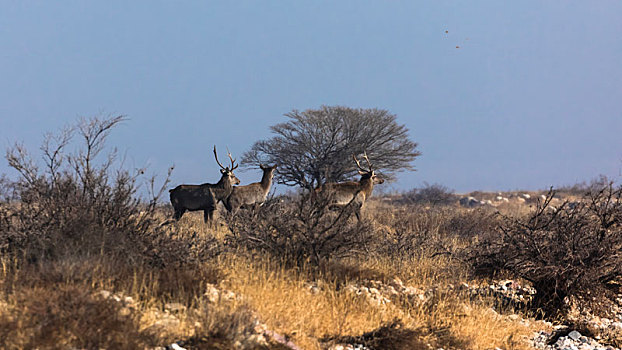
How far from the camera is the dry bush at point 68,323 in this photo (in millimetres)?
4371

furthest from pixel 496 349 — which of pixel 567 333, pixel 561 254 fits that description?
pixel 561 254

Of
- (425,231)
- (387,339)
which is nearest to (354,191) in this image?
(425,231)

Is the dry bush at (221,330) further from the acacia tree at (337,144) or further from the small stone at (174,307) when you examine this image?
the acacia tree at (337,144)

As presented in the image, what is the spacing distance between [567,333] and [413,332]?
299cm

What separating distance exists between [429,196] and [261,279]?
27893 millimetres

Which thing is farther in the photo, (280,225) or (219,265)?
(280,225)

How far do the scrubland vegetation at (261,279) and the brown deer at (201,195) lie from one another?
15.6 ft

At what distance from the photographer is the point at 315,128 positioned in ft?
97.1

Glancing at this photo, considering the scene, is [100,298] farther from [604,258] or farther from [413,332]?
[604,258]

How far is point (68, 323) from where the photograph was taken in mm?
4492

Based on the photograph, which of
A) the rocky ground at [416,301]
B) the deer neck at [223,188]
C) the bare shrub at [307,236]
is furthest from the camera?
the deer neck at [223,188]

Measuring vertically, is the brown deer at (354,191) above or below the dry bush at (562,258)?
above

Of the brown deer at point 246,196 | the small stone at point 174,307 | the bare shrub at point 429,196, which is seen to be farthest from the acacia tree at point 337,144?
the small stone at point 174,307

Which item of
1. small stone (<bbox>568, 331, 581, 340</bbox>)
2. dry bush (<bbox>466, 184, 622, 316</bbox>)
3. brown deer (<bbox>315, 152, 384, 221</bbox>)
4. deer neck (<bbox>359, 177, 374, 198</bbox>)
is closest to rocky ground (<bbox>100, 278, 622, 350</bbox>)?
small stone (<bbox>568, 331, 581, 340</bbox>)
